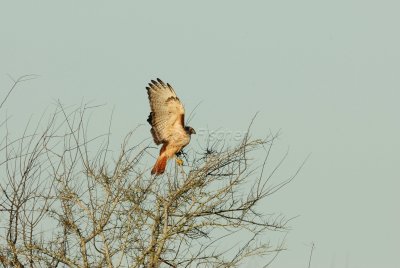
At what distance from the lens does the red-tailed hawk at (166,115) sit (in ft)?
40.9

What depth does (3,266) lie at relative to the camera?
6785mm

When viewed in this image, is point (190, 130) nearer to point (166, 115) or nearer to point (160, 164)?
point (166, 115)

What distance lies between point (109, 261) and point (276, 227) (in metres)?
2.39

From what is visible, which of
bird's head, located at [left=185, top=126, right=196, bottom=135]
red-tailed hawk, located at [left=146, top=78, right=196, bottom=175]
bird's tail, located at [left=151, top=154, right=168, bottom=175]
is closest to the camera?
bird's tail, located at [left=151, top=154, right=168, bottom=175]

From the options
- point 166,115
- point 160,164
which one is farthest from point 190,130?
point 160,164

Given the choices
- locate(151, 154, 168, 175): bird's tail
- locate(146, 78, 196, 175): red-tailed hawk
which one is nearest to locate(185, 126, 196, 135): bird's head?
locate(146, 78, 196, 175): red-tailed hawk

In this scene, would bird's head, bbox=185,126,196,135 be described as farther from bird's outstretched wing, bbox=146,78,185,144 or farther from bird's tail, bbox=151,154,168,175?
bird's tail, bbox=151,154,168,175

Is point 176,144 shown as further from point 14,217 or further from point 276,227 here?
point 14,217

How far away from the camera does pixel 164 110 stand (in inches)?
497

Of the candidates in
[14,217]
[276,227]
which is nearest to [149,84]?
[276,227]

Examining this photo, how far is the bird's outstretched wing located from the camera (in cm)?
1255

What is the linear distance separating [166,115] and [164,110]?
0.29 ft

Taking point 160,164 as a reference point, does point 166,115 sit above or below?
above

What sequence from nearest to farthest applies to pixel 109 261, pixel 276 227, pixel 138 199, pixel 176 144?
pixel 109 261 → pixel 138 199 → pixel 276 227 → pixel 176 144
